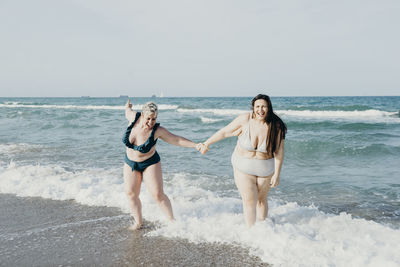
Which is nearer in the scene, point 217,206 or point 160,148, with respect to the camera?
point 217,206

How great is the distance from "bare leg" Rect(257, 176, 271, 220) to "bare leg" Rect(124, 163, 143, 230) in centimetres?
163

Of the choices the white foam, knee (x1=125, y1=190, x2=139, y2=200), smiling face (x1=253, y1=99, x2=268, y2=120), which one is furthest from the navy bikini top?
the white foam

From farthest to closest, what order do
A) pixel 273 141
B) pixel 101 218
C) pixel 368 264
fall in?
pixel 101 218, pixel 273 141, pixel 368 264

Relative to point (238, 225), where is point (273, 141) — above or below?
above

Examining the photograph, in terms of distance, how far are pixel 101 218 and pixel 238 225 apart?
6.96 ft

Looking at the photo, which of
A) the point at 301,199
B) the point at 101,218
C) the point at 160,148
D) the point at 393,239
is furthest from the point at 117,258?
the point at 160,148

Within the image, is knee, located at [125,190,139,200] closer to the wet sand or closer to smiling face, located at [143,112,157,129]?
the wet sand

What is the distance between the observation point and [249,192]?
4.13 meters

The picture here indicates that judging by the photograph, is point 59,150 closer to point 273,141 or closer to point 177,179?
point 177,179

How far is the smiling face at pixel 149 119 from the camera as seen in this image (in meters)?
4.21

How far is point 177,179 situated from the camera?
25.4ft

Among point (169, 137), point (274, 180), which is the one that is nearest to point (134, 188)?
point (169, 137)

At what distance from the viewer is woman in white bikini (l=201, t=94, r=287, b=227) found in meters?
3.96

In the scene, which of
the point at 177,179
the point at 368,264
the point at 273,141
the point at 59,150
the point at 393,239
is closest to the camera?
the point at 368,264
